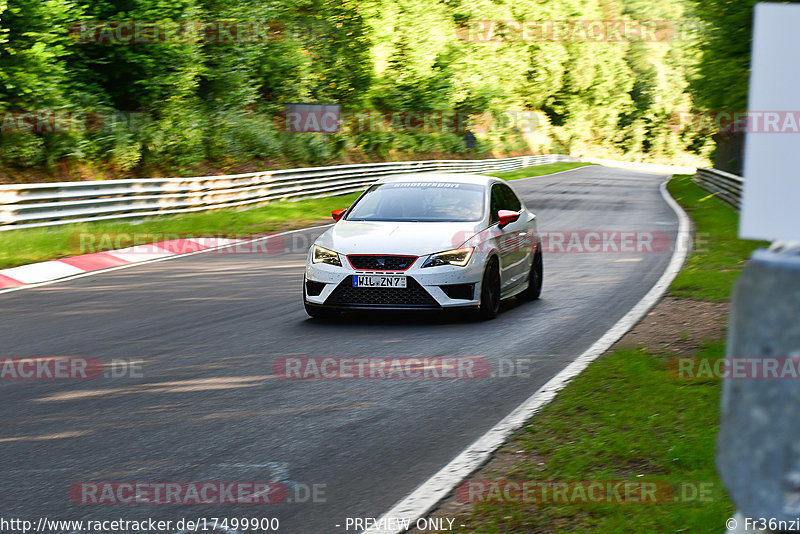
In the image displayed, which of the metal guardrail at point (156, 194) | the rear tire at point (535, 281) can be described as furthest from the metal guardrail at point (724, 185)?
the metal guardrail at point (156, 194)

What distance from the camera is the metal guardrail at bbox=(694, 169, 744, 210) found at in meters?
25.9

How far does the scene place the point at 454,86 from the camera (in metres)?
56.9

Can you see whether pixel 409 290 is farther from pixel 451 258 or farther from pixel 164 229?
pixel 164 229

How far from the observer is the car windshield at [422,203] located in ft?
36.2

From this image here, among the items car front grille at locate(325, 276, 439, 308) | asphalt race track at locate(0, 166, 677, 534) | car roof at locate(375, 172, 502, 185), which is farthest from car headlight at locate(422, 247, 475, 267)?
car roof at locate(375, 172, 502, 185)

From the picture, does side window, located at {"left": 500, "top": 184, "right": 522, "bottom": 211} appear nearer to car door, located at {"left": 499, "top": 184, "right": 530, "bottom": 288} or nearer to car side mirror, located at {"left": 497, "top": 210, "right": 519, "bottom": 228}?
car door, located at {"left": 499, "top": 184, "right": 530, "bottom": 288}

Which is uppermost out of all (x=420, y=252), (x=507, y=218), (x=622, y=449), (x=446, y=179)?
(x=446, y=179)

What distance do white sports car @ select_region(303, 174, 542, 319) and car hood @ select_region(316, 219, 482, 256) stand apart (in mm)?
11

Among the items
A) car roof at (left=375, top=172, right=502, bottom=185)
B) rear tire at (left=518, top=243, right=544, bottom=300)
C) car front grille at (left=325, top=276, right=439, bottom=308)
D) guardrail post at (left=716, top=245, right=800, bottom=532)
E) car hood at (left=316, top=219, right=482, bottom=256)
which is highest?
Result: guardrail post at (left=716, top=245, right=800, bottom=532)

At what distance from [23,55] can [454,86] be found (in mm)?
37515

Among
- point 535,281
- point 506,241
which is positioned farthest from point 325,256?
point 535,281

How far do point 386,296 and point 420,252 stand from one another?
58 centimetres

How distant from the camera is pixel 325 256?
33.7 feet

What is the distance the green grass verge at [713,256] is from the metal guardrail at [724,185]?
29cm
